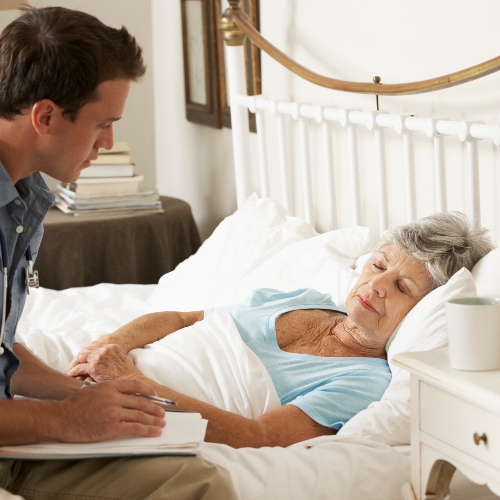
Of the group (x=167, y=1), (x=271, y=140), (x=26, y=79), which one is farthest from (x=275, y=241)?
(x=167, y=1)

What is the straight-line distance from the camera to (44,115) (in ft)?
3.29

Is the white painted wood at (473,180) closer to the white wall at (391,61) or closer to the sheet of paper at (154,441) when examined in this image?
the white wall at (391,61)

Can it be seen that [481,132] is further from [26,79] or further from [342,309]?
[26,79]

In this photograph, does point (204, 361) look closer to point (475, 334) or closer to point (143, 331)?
point (143, 331)

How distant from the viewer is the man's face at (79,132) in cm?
103

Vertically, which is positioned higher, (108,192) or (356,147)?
(356,147)

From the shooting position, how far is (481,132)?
4.69ft

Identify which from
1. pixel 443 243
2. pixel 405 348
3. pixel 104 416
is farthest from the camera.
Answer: pixel 443 243

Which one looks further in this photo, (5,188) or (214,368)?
(214,368)

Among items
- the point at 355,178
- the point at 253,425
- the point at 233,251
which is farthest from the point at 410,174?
the point at 253,425

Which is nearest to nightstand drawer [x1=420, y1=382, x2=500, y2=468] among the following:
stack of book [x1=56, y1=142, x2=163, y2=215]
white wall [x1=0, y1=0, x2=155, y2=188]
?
stack of book [x1=56, y1=142, x2=163, y2=215]

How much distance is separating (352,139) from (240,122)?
2.25 feet

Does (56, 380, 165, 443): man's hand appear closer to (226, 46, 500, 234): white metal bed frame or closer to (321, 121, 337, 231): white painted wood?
(226, 46, 500, 234): white metal bed frame

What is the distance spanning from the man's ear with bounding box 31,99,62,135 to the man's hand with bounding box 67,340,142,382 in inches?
20.3
